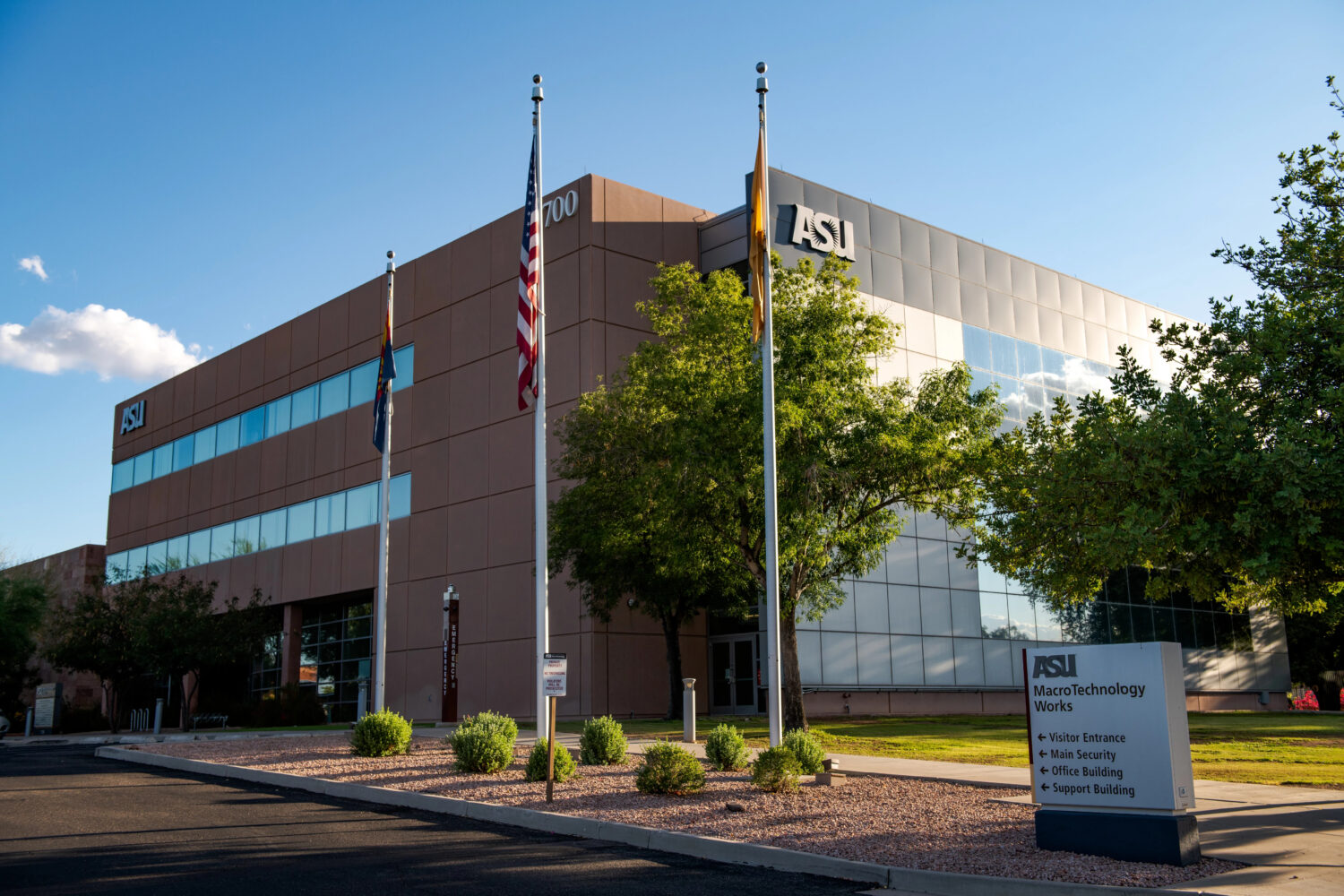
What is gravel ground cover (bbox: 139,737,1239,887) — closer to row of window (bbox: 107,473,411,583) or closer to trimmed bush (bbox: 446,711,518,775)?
trimmed bush (bbox: 446,711,518,775)

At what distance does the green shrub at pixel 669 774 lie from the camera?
13805mm

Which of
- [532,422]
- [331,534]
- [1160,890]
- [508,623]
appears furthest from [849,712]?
[1160,890]

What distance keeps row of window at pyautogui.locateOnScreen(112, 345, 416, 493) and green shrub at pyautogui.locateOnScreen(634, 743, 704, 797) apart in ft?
89.9

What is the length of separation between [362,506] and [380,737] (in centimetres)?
2305

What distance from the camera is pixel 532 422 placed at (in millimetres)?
34656

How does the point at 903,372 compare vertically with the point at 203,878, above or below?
above

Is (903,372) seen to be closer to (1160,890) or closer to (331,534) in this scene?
(331,534)

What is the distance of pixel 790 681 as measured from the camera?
75.9ft

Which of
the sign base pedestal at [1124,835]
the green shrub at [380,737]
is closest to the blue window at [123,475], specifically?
the green shrub at [380,737]

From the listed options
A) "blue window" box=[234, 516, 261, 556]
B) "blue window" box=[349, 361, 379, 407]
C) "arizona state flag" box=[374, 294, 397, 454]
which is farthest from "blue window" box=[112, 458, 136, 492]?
"arizona state flag" box=[374, 294, 397, 454]

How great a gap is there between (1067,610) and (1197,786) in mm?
26043

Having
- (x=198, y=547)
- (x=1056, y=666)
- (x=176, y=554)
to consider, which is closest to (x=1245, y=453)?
(x=1056, y=666)

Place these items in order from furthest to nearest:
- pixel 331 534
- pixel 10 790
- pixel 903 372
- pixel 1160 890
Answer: pixel 331 534, pixel 903 372, pixel 10 790, pixel 1160 890

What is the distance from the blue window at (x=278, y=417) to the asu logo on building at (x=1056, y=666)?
40.5 metres
